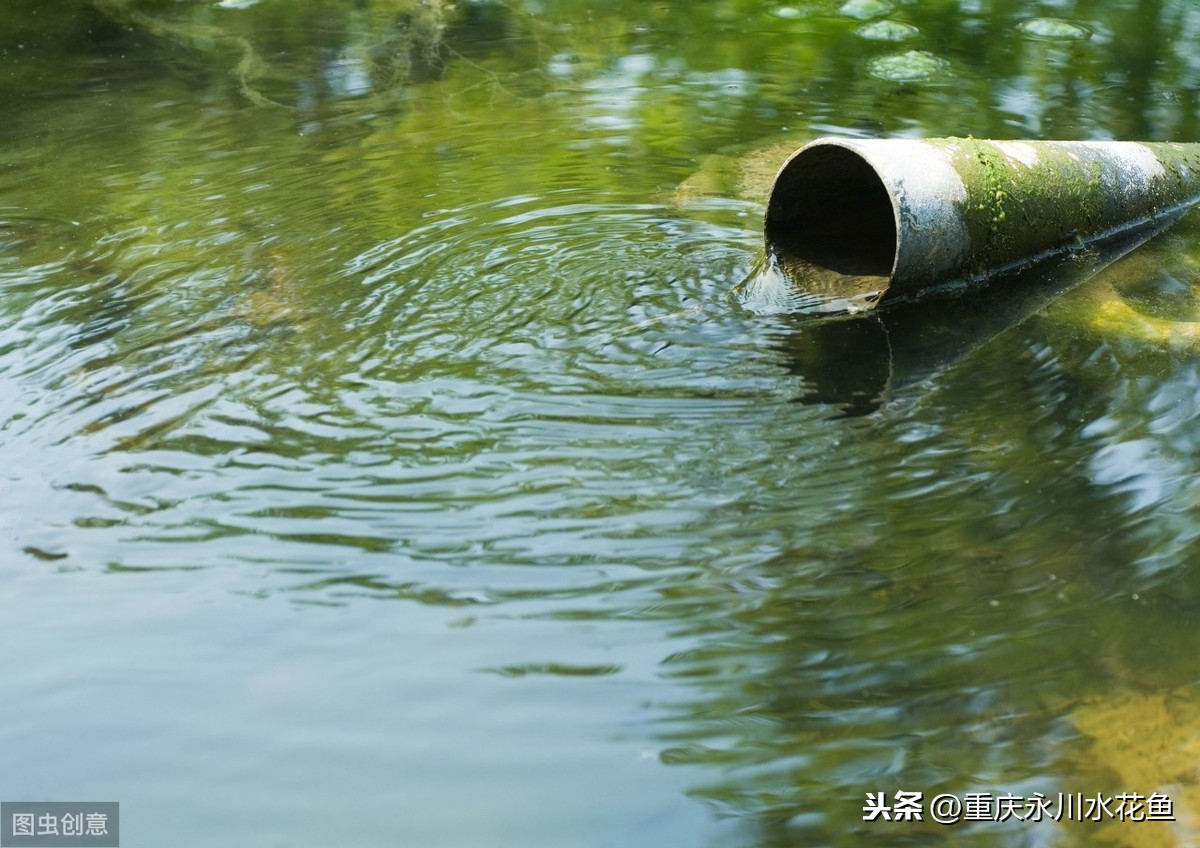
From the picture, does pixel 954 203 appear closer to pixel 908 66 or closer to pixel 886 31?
pixel 908 66

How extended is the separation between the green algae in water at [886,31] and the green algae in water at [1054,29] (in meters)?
0.90

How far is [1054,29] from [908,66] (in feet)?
5.73

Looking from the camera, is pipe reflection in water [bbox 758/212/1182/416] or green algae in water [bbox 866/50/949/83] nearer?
pipe reflection in water [bbox 758/212/1182/416]

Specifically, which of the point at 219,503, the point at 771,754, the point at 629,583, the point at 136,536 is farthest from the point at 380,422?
the point at 771,754

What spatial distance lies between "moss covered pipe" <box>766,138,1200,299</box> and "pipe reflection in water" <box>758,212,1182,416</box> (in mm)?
89

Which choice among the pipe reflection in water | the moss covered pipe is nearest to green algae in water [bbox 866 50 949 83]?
the moss covered pipe

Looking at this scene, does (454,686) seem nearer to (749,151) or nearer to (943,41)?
(749,151)

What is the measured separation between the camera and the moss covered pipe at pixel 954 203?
4.71m

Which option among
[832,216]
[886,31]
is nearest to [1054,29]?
[886,31]

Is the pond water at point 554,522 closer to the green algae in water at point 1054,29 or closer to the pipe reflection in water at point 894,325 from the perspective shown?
the pipe reflection in water at point 894,325

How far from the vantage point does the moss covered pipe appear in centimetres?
471

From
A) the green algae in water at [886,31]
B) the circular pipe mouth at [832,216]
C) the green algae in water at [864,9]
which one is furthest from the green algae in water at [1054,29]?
the circular pipe mouth at [832,216]

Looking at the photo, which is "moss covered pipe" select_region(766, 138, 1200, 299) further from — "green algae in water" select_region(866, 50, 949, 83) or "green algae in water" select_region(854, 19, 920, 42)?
"green algae in water" select_region(854, 19, 920, 42)

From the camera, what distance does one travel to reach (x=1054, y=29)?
9180 millimetres
